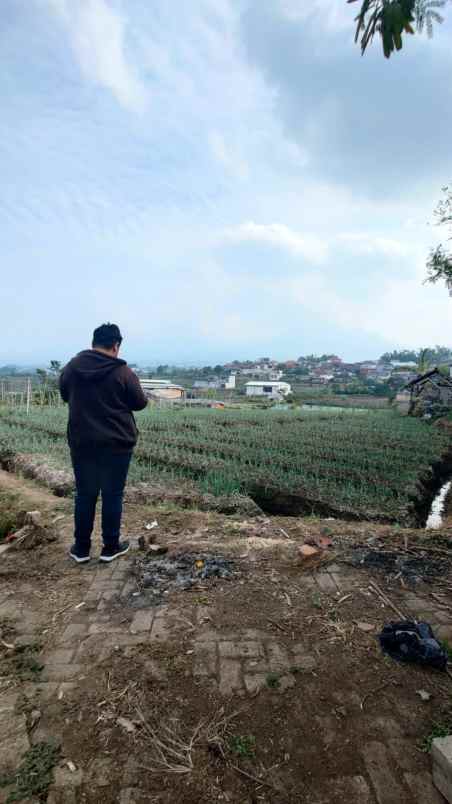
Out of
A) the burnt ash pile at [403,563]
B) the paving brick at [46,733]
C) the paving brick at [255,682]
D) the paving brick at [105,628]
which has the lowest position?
the paving brick at [46,733]

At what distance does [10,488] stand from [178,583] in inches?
141

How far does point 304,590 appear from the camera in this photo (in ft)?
8.62

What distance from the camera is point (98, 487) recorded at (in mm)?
2955

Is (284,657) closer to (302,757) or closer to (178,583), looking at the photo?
(302,757)

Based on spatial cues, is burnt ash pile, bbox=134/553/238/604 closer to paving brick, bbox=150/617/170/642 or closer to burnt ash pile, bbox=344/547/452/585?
paving brick, bbox=150/617/170/642

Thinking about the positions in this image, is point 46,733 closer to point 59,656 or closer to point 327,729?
point 59,656

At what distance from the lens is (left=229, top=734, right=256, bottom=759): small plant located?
1.52 metres

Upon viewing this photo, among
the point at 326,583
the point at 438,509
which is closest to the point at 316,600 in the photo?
the point at 326,583

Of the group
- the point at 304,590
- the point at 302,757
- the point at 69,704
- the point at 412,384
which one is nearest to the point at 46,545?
the point at 69,704

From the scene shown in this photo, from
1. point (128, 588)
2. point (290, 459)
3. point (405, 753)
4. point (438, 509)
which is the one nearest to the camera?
point (405, 753)

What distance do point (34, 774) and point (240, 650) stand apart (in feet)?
3.23

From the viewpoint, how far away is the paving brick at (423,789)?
136 centimetres

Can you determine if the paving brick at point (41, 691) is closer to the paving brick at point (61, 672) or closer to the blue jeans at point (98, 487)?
the paving brick at point (61, 672)

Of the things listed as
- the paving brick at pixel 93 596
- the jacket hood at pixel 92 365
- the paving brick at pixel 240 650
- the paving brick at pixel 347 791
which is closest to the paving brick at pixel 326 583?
the paving brick at pixel 240 650
